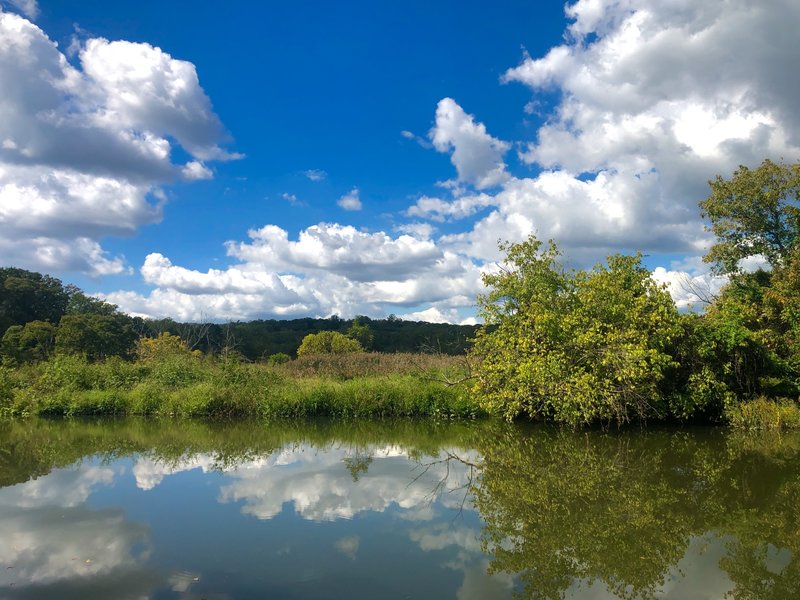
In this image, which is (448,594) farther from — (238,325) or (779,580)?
(238,325)

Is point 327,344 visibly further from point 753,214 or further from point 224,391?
point 753,214

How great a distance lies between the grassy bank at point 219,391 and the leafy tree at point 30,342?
11.9 meters

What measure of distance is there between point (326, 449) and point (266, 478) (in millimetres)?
3597

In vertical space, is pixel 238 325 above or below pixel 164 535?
above

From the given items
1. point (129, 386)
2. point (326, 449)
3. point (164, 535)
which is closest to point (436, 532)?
point (164, 535)

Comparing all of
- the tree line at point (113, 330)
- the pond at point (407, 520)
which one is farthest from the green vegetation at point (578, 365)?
the tree line at point (113, 330)

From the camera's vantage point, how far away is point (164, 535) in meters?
8.23

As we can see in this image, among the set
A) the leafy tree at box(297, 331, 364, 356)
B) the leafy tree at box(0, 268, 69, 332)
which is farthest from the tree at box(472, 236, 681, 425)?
the leafy tree at box(0, 268, 69, 332)

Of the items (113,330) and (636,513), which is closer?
(636,513)

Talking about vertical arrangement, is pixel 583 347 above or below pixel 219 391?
above

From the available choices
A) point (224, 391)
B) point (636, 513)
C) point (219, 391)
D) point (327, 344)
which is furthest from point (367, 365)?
point (636, 513)

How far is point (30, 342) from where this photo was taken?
37938 mm

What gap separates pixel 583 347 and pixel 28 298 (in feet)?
188

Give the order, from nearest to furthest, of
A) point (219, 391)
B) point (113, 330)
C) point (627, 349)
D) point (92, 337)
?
point (627, 349) → point (219, 391) → point (92, 337) → point (113, 330)
